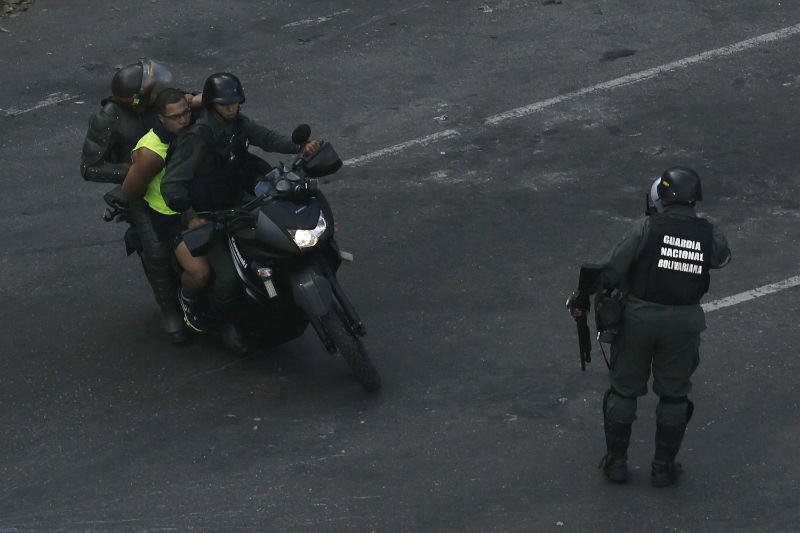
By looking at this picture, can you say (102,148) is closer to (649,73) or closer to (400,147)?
(400,147)

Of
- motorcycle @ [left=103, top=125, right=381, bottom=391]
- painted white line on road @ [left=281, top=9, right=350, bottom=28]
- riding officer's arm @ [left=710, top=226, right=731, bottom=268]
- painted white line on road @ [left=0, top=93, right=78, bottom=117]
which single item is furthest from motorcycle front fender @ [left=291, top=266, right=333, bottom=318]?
painted white line on road @ [left=281, top=9, right=350, bottom=28]

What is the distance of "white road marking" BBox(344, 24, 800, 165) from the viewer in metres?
11.3

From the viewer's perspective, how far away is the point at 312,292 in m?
7.55

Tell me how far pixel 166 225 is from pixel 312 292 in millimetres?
1441

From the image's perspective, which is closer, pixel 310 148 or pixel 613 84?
pixel 310 148

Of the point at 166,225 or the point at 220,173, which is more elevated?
the point at 220,173

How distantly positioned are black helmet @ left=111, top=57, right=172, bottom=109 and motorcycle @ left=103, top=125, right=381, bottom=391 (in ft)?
3.22

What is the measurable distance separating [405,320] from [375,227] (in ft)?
4.86

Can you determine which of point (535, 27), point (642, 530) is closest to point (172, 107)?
point (642, 530)

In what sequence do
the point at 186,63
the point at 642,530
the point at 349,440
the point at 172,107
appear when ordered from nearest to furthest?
the point at 642,530 < the point at 349,440 < the point at 172,107 < the point at 186,63

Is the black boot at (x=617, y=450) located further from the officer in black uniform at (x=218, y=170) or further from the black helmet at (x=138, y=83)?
the black helmet at (x=138, y=83)

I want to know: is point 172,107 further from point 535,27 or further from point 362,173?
point 535,27

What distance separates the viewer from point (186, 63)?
43.3ft

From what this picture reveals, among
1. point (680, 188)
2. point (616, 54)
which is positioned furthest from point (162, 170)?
point (616, 54)
